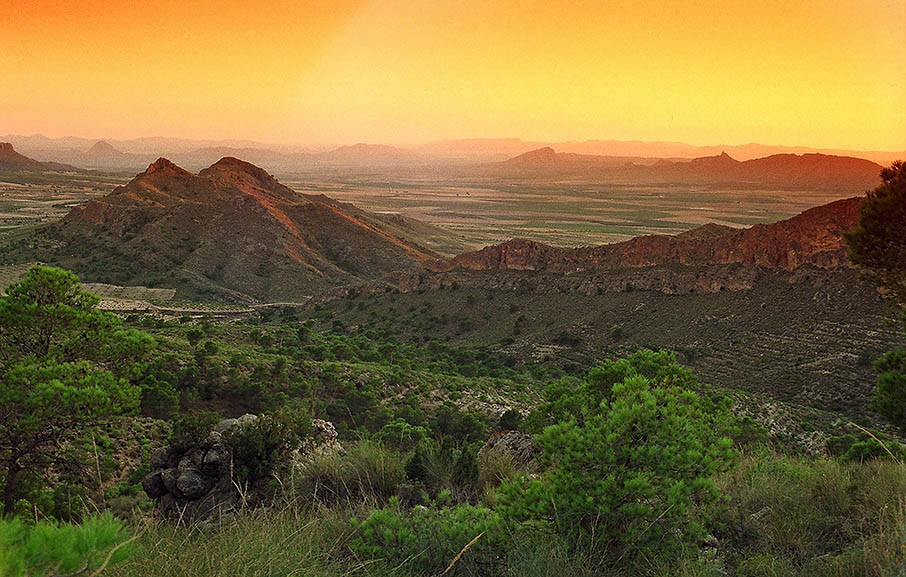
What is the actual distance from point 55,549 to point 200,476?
643 centimetres

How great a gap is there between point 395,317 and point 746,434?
34.3 meters

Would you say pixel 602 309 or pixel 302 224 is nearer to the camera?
pixel 602 309

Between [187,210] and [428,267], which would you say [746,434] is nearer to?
[428,267]

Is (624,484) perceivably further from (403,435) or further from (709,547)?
(403,435)

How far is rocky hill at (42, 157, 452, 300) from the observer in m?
67.8

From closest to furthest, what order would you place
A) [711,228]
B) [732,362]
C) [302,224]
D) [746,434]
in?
[746,434] < [732,362] < [711,228] < [302,224]

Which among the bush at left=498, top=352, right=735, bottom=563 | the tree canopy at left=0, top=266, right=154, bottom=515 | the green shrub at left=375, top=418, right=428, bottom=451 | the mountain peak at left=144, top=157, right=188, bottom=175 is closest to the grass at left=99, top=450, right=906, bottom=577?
the bush at left=498, top=352, right=735, bottom=563

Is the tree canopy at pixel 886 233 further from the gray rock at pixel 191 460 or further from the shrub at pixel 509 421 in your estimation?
the gray rock at pixel 191 460

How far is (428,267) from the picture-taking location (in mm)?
60594

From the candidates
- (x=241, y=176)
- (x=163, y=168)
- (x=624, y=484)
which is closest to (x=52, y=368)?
(x=624, y=484)

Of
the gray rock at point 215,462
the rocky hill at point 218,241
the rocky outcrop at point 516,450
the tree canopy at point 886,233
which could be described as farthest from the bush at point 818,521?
the rocky hill at point 218,241

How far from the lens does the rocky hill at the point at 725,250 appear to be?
37.0 m

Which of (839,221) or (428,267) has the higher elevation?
(839,221)

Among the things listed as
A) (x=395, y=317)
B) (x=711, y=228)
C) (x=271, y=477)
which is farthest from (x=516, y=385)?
(x=711, y=228)
